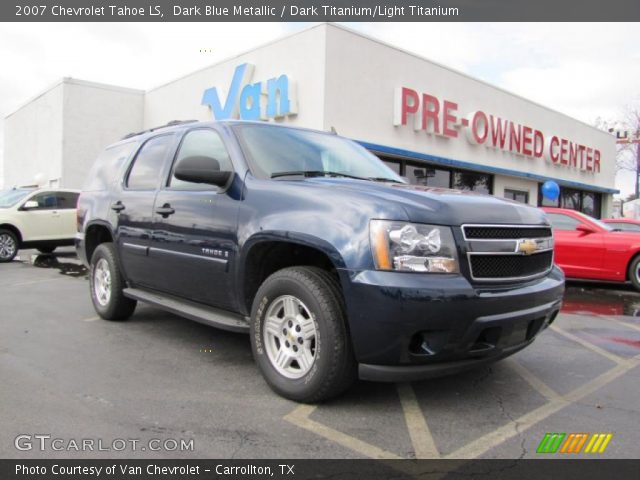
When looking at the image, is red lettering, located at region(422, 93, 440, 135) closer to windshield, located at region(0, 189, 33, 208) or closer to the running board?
windshield, located at region(0, 189, 33, 208)

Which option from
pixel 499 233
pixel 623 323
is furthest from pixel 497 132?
pixel 499 233

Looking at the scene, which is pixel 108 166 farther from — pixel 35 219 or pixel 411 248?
pixel 35 219

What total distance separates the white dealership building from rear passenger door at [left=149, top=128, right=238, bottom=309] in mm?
8214

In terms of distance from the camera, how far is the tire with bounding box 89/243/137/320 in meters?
5.38

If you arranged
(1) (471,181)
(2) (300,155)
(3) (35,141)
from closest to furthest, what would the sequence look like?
(2) (300,155) → (1) (471,181) → (3) (35,141)

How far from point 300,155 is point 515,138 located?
17062mm

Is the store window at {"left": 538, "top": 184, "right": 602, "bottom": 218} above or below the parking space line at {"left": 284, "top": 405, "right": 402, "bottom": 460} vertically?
above

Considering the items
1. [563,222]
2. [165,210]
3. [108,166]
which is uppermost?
[108,166]

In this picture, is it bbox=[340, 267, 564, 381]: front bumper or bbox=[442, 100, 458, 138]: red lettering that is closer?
bbox=[340, 267, 564, 381]: front bumper

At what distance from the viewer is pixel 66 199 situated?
1316cm

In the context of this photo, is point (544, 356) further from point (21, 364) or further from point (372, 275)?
point (21, 364)

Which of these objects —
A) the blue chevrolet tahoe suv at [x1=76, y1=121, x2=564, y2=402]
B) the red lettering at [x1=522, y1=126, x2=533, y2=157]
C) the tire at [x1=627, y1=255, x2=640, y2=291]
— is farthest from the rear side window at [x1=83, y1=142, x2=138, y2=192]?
the red lettering at [x1=522, y1=126, x2=533, y2=157]
